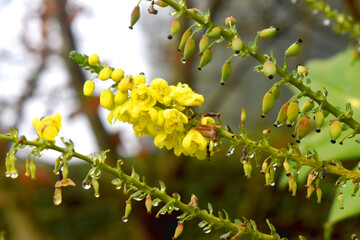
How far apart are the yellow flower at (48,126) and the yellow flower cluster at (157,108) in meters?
0.06

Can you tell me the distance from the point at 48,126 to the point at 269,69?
25 centimetres

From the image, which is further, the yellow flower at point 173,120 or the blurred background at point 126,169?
the blurred background at point 126,169

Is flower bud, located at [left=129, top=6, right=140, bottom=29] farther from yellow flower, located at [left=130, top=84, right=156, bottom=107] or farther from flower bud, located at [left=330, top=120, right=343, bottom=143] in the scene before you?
flower bud, located at [left=330, top=120, right=343, bottom=143]

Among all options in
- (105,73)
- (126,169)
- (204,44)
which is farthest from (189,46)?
(126,169)

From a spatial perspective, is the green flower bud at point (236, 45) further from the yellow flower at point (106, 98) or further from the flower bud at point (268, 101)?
the yellow flower at point (106, 98)

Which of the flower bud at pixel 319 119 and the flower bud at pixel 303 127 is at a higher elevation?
the flower bud at pixel 319 119

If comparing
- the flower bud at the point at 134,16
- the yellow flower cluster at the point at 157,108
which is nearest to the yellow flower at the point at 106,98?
the yellow flower cluster at the point at 157,108

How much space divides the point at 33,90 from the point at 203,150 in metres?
2.71

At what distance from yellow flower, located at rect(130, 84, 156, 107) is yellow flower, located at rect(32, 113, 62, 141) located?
0.30 ft

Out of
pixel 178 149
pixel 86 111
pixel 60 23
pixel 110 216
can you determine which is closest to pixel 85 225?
pixel 110 216

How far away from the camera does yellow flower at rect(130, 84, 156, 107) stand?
0.52m

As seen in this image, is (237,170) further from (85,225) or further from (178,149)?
(178,149)

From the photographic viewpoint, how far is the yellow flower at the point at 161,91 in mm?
534

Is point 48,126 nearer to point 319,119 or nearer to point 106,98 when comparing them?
point 106,98
